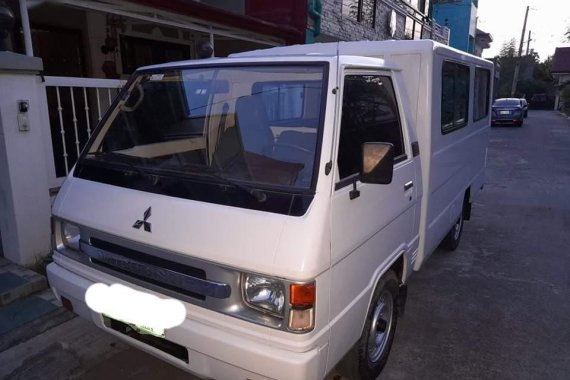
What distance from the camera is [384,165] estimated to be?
2.29 metres

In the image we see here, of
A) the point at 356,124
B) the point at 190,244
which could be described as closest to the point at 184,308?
the point at 190,244

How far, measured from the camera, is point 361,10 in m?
13.6

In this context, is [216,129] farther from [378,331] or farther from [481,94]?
[481,94]

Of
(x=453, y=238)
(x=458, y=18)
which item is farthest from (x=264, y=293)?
(x=458, y=18)

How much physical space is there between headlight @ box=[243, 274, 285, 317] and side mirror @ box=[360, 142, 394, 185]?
728 millimetres

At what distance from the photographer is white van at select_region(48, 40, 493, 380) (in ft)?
6.69

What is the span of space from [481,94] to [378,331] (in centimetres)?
389

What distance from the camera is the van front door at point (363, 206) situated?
88.1 inches

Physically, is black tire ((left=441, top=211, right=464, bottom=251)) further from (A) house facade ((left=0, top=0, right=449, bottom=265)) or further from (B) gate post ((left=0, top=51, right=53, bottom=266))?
(B) gate post ((left=0, top=51, right=53, bottom=266))

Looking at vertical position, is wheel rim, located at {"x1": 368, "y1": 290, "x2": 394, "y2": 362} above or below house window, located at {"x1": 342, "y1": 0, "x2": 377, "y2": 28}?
below

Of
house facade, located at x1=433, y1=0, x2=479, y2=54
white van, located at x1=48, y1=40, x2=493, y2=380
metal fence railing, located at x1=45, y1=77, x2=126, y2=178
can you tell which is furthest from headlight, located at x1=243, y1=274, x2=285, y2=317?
house facade, located at x1=433, y1=0, x2=479, y2=54

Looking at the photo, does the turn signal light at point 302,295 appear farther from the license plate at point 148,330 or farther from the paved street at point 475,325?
the paved street at point 475,325

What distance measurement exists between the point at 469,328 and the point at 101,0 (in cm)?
520

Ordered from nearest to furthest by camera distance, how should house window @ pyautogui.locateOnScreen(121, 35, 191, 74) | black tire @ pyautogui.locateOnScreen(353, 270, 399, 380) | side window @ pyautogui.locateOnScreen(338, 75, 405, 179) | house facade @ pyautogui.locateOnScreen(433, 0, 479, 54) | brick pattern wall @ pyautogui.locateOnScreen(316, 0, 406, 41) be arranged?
side window @ pyautogui.locateOnScreen(338, 75, 405, 179), black tire @ pyautogui.locateOnScreen(353, 270, 399, 380), house window @ pyautogui.locateOnScreen(121, 35, 191, 74), brick pattern wall @ pyautogui.locateOnScreen(316, 0, 406, 41), house facade @ pyautogui.locateOnScreen(433, 0, 479, 54)
